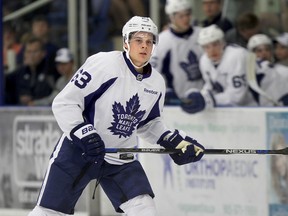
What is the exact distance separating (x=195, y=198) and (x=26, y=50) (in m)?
2.92

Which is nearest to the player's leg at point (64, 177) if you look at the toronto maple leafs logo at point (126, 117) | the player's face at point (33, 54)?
the toronto maple leafs logo at point (126, 117)

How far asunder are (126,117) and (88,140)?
37 cm

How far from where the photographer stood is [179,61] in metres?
9.33

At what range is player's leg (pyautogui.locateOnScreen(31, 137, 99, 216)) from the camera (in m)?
6.30

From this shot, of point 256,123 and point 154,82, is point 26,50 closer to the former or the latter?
point 256,123

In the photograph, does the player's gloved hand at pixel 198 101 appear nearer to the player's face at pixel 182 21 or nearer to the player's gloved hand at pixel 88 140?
the player's face at pixel 182 21

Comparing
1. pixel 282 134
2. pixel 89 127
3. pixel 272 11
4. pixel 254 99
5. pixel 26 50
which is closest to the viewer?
pixel 89 127

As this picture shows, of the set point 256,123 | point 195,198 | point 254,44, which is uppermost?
point 254,44

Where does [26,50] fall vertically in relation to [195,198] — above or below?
above

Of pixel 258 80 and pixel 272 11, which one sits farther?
pixel 272 11

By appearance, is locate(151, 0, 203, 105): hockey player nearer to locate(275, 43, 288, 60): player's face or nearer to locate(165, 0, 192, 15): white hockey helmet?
locate(165, 0, 192, 15): white hockey helmet

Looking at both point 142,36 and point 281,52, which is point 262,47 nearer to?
point 281,52

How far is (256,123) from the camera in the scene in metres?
→ 8.29

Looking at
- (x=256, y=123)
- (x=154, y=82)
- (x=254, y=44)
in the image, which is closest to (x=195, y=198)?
(x=256, y=123)
